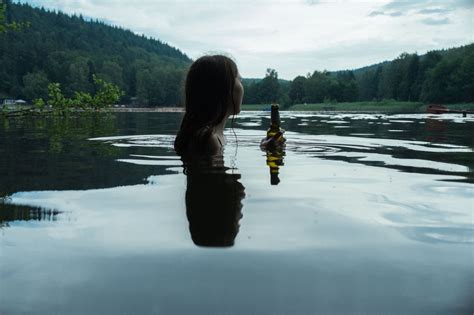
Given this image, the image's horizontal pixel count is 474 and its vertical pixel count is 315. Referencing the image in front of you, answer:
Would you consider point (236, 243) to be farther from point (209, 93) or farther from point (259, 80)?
point (259, 80)

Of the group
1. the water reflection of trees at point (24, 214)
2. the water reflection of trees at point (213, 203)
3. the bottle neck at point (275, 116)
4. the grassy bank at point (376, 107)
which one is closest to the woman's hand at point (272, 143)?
the bottle neck at point (275, 116)

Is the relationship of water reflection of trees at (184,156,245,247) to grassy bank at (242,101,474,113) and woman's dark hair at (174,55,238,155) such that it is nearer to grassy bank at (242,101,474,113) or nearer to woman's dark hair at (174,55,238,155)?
woman's dark hair at (174,55,238,155)

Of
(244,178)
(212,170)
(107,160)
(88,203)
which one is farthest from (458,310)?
(107,160)

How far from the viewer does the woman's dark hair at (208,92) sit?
493cm

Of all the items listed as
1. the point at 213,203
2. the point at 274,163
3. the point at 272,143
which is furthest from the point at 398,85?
the point at 213,203

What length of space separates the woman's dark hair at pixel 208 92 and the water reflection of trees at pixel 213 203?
511 millimetres

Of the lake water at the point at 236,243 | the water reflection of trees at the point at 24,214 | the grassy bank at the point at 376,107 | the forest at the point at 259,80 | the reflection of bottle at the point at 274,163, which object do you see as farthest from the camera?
the forest at the point at 259,80

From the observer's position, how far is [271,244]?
6.91 ft

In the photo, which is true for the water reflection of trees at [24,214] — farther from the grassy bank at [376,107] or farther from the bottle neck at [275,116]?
the grassy bank at [376,107]

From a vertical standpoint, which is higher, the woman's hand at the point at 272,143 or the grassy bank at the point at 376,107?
the grassy bank at the point at 376,107

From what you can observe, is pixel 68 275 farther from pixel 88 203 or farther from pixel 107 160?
pixel 107 160

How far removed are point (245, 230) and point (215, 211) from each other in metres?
0.39

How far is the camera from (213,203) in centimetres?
288

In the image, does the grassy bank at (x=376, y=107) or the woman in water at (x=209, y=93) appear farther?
the grassy bank at (x=376, y=107)
